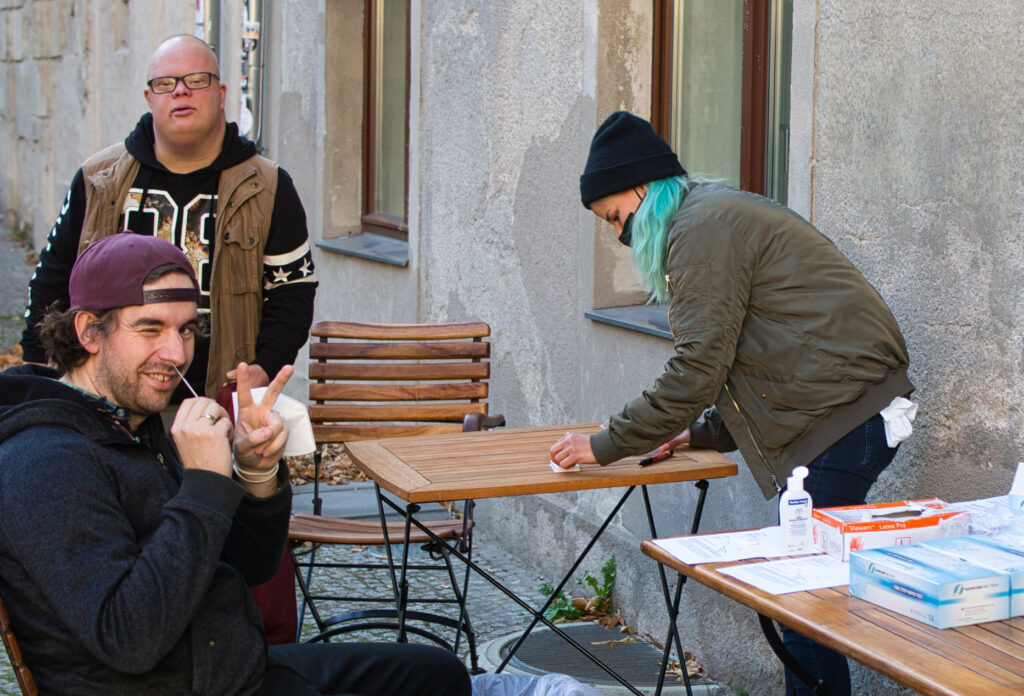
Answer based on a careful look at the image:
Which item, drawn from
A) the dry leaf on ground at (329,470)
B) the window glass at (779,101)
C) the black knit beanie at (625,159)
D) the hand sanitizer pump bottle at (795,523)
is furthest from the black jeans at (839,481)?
the dry leaf on ground at (329,470)

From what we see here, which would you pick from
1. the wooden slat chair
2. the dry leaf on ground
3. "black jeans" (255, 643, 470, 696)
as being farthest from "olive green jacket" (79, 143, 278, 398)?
the dry leaf on ground

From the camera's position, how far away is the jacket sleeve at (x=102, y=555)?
2.24 metres

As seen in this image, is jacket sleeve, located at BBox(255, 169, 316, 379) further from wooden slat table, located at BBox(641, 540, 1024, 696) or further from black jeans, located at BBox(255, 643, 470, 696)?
wooden slat table, located at BBox(641, 540, 1024, 696)

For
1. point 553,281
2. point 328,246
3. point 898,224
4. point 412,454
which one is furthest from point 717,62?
point 328,246

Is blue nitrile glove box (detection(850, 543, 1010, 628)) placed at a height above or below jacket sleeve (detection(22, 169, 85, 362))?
below

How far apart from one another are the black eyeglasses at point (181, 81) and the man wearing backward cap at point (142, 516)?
1664 millimetres

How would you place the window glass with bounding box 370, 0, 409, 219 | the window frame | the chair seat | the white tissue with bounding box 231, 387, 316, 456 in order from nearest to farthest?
the white tissue with bounding box 231, 387, 316, 456 → the chair seat → the window glass with bounding box 370, 0, 409, 219 → the window frame

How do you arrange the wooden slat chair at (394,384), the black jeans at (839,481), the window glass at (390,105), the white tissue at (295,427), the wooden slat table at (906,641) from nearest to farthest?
the wooden slat table at (906,641), the white tissue at (295,427), the black jeans at (839,481), the wooden slat chair at (394,384), the window glass at (390,105)

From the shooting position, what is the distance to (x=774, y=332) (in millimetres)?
3320

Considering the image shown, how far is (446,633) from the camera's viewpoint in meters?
5.09

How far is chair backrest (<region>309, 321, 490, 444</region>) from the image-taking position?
501cm

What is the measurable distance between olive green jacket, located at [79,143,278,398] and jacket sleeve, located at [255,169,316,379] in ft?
0.13

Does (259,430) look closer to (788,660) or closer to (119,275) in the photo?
(119,275)

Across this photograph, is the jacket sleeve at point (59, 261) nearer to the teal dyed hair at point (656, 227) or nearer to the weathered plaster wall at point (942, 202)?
the teal dyed hair at point (656, 227)
